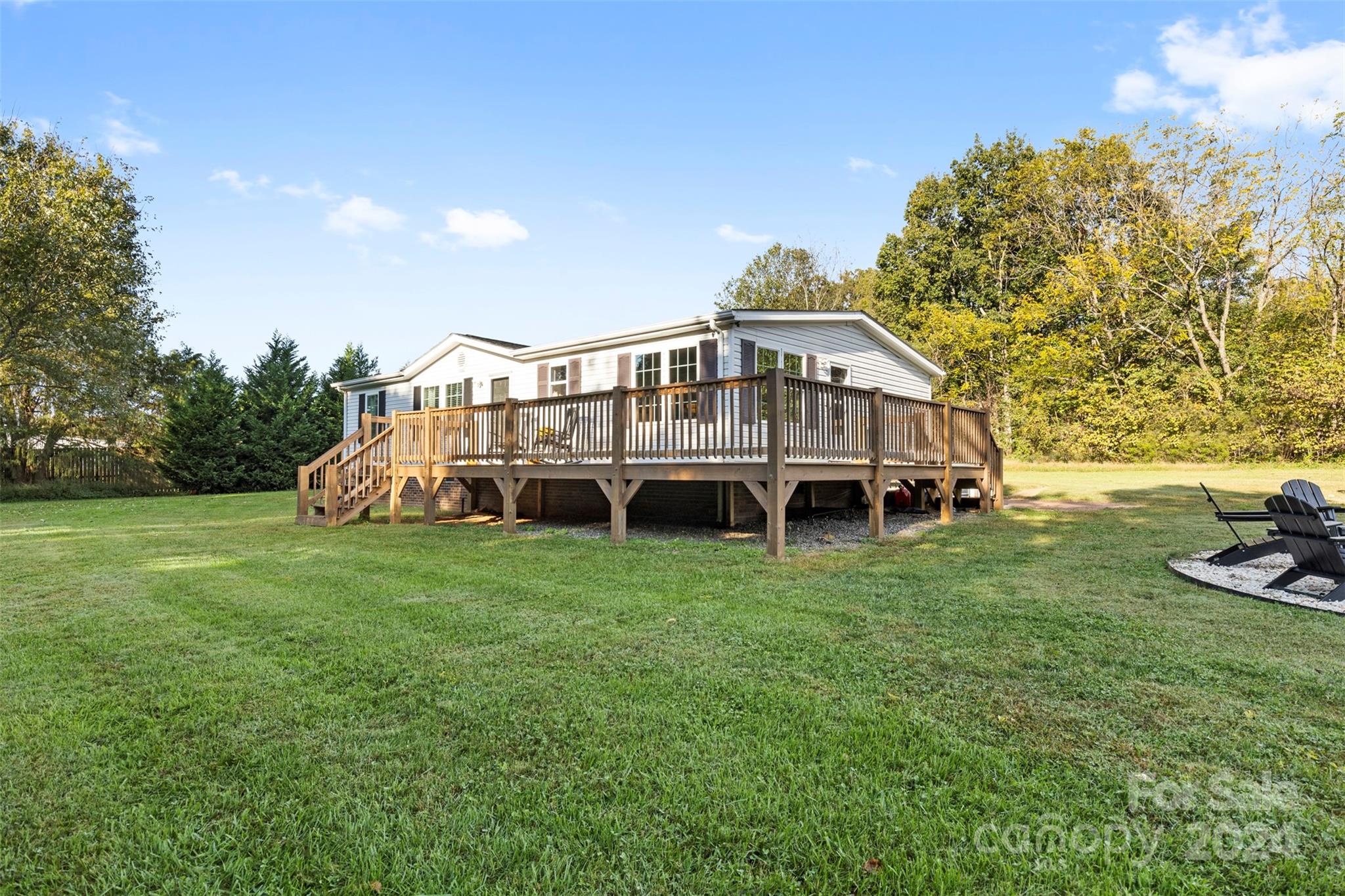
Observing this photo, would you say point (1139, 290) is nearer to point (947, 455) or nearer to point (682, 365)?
point (947, 455)

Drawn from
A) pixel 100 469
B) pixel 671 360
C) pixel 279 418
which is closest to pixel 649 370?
pixel 671 360

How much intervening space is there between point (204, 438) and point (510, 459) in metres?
18.7

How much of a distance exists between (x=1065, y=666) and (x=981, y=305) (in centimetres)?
3041

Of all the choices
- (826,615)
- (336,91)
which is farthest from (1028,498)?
(336,91)

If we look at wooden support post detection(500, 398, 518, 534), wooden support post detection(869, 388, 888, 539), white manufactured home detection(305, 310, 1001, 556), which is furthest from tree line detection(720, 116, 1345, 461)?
wooden support post detection(500, 398, 518, 534)

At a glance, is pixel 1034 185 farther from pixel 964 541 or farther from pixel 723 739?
pixel 723 739

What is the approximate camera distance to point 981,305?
30.1 m

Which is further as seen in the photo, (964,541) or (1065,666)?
(964,541)

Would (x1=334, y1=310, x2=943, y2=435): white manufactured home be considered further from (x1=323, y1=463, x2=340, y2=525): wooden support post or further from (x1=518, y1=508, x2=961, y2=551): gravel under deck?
(x1=323, y1=463, x2=340, y2=525): wooden support post

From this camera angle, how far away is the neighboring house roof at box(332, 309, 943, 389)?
440 inches

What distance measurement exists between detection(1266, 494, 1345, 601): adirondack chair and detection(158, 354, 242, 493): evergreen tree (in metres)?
27.1

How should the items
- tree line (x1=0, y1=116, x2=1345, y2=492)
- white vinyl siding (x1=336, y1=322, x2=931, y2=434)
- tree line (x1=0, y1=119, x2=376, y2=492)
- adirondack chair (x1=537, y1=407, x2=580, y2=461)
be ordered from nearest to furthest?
adirondack chair (x1=537, y1=407, x2=580, y2=461) → white vinyl siding (x1=336, y1=322, x2=931, y2=434) → tree line (x1=0, y1=119, x2=376, y2=492) → tree line (x1=0, y1=116, x2=1345, y2=492)

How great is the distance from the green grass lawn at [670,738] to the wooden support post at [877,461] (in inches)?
128

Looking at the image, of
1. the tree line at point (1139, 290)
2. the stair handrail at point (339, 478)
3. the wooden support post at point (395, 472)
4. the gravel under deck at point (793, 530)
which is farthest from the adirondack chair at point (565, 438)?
the tree line at point (1139, 290)
